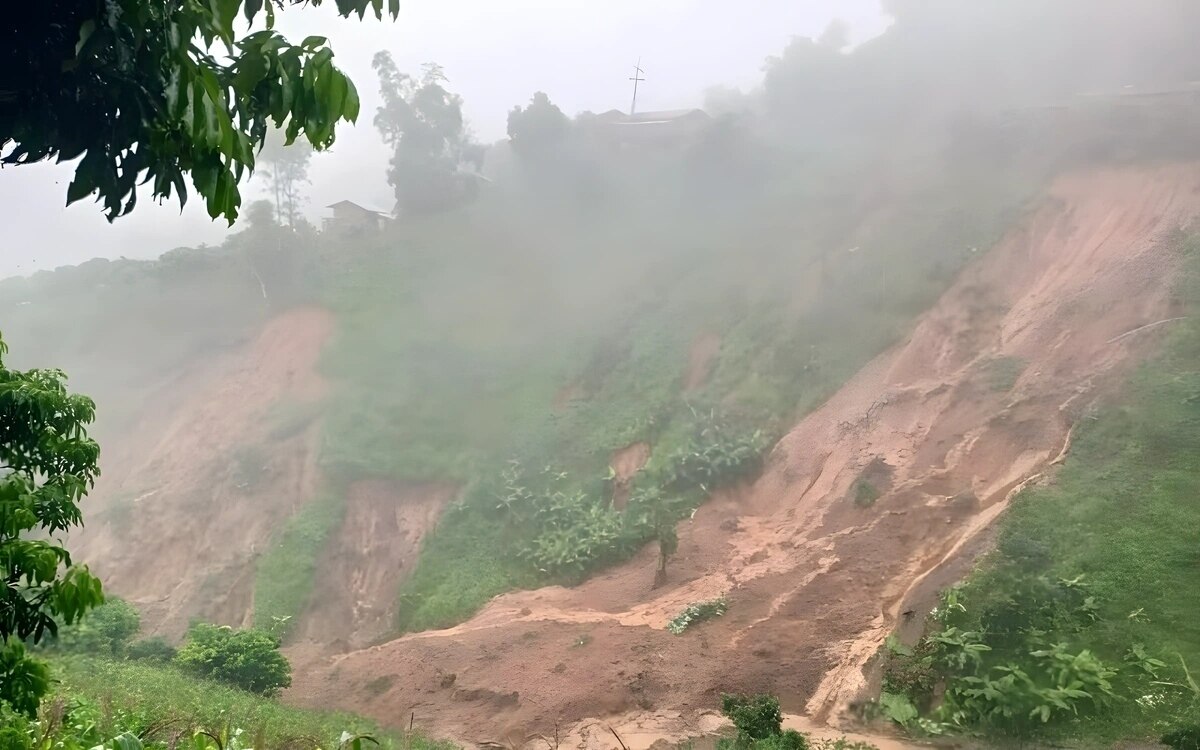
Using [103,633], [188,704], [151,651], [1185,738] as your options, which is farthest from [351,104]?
[103,633]

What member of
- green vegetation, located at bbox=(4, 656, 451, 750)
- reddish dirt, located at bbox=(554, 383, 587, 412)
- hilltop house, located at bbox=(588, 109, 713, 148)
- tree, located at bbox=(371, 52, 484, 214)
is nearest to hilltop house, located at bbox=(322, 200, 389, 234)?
tree, located at bbox=(371, 52, 484, 214)

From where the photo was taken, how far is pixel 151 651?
13789 millimetres

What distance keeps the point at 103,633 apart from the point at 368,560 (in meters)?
6.37

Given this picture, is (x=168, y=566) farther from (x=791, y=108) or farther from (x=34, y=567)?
(x=791, y=108)

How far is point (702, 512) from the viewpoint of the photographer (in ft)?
54.4

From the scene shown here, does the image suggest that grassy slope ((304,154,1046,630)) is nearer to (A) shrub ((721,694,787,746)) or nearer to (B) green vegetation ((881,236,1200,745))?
(B) green vegetation ((881,236,1200,745))

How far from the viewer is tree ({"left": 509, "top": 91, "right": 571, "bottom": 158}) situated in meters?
39.3

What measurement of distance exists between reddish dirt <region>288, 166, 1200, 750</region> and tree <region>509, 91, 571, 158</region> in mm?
26080

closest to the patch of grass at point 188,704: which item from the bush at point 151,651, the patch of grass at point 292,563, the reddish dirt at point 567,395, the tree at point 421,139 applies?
the bush at point 151,651

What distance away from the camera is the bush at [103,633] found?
537 inches

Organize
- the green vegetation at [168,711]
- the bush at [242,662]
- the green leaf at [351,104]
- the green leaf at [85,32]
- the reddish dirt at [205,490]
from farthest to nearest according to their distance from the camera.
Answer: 1. the reddish dirt at [205,490]
2. the bush at [242,662]
3. the green vegetation at [168,711]
4. the green leaf at [351,104]
5. the green leaf at [85,32]

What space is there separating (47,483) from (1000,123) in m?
28.7

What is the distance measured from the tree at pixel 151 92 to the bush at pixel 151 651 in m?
14.4

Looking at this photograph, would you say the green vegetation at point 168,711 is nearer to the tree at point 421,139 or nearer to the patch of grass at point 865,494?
the patch of grass at point 865,494
